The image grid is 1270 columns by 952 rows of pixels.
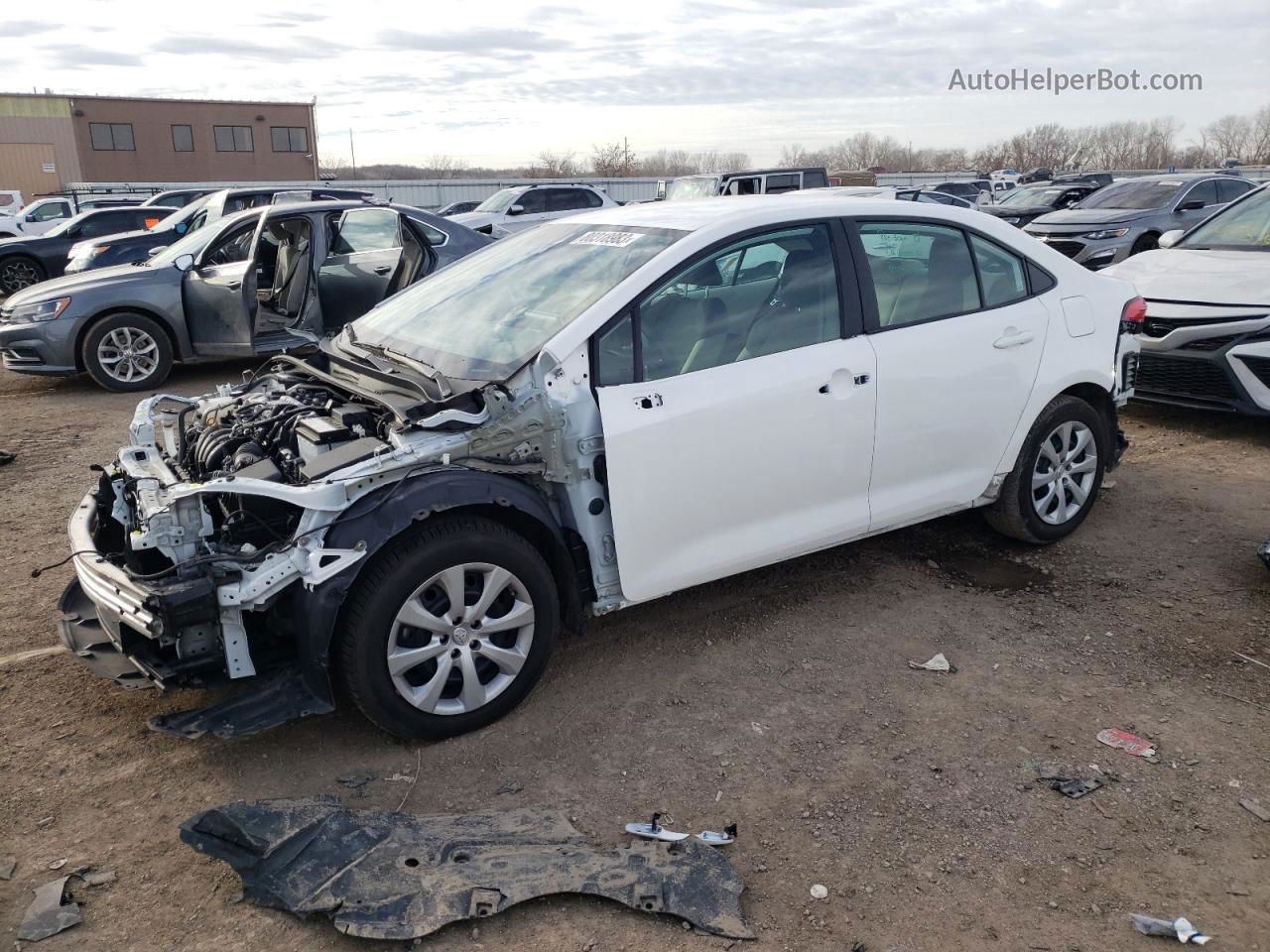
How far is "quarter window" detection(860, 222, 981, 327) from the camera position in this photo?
4254 mm

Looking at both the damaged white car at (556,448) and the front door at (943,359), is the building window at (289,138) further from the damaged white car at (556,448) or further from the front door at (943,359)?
the front door at (943,359)

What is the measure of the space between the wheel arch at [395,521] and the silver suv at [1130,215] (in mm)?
12091

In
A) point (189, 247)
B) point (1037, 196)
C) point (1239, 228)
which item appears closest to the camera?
point (1239, 228)

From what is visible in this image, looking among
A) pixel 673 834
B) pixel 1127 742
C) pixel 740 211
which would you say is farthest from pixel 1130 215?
pixel 673 834

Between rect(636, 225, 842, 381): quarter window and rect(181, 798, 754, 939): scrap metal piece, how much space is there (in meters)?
1.69

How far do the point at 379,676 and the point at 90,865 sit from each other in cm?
98

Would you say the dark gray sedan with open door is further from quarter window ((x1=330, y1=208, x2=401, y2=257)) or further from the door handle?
the door handle

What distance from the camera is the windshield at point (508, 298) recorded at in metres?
3.78

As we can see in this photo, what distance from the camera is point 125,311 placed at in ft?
29.6

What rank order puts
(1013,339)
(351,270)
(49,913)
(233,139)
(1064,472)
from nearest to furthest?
(49,913), (1013,339), (1064,472), (351,270), (233,139)

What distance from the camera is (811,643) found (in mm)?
4223

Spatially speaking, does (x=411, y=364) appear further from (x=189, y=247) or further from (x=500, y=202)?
(x=500, y=202)

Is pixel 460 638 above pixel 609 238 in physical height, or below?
below

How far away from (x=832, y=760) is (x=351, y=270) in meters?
7.00
